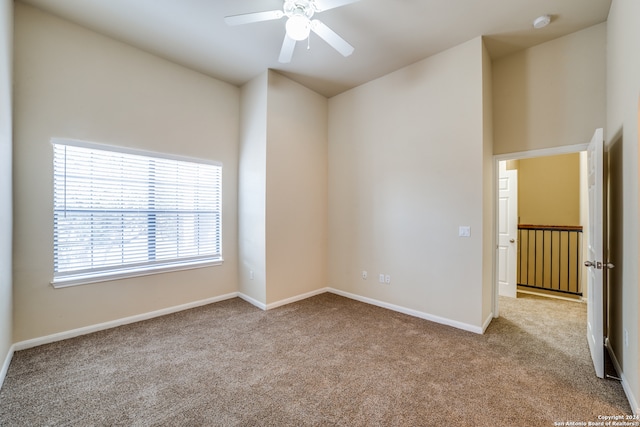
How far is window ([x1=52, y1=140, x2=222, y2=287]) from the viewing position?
9.09ft

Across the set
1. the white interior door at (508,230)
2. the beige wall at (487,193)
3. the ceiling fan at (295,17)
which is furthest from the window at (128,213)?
the white interior door at (508,230)

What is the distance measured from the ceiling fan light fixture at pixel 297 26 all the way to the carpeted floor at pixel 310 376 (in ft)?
9.02

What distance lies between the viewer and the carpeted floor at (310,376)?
1.73 metres

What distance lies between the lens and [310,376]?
7.04 feet

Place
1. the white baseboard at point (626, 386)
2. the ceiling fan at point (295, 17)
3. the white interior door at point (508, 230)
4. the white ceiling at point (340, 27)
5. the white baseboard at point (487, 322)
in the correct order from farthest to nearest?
the white interior door at point (508, 230) → the white baseboard at point (487, 322) → the white ceiling at point (340, 27) → the ceiling fan at point (295, 17) → the white baseboard at point (626, 386)

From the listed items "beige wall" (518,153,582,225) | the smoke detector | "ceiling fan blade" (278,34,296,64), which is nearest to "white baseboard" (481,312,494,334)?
"beige wall" (518,153,582,225)

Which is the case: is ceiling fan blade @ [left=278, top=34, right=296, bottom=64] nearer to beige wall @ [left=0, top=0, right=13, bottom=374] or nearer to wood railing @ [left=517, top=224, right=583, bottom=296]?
beige wall @ [left=0, top=0, right=13, bottom=374]

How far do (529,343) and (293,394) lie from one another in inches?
94.6

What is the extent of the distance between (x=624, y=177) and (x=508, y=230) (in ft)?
7.99

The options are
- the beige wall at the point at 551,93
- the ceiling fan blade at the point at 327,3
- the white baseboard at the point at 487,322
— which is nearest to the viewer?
the ceiling fan blade at the point at 327,3

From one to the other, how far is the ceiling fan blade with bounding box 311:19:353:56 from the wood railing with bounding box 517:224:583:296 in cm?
454

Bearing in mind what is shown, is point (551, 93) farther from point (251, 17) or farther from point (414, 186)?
point (251, 17)

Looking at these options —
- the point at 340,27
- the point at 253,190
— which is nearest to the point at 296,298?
the point at 253,190

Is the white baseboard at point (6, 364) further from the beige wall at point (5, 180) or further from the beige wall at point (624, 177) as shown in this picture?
the beige wall at point (624, 177)
